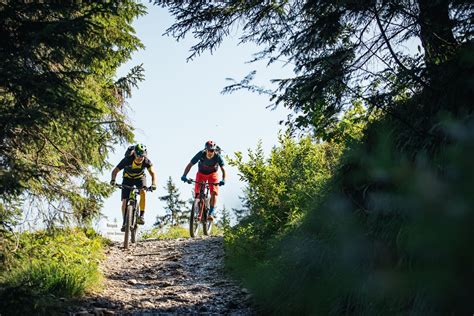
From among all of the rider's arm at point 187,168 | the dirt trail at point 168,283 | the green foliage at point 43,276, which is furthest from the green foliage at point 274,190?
the rider's arm at point 187,168

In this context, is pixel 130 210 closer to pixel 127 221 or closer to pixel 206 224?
pixel 127 221

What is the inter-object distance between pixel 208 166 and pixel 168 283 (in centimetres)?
568

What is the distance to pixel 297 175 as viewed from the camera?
8.33 metres

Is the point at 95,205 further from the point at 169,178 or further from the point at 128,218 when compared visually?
the point at 169,178

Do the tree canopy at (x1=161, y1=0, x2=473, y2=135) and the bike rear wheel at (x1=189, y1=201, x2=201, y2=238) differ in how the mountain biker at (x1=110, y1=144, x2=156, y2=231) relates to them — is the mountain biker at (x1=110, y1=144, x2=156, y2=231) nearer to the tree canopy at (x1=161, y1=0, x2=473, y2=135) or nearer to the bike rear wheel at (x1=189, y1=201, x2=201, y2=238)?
the bike rear wheel at (x1=189, y1=201, x2=201, y2=238)

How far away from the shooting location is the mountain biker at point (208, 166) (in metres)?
12.7

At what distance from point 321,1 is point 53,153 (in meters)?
4.65

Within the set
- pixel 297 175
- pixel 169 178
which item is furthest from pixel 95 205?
pixel 169 178

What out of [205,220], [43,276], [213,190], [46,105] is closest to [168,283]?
[43,276]

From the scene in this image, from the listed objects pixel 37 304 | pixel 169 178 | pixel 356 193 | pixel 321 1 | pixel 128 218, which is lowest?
pixel 37 304

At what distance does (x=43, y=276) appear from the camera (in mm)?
6207

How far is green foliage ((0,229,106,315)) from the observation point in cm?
453

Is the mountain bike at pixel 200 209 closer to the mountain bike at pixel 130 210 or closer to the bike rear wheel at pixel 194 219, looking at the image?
the bike rear wheel at pixel 194 219

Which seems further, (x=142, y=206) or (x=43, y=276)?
(x=142, y=206)
